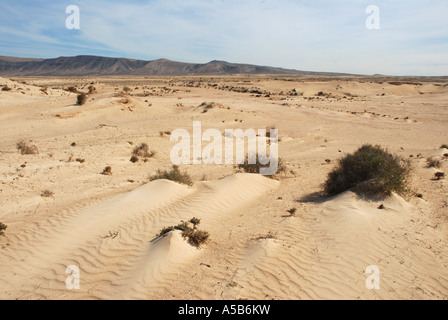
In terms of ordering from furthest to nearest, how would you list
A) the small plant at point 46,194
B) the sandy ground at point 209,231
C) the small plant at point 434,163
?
the small plant at point 434,163 → the small plant at point 46,194 → the sandy ground at point 209,231

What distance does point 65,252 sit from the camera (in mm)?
6043

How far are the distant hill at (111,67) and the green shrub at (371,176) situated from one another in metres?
149

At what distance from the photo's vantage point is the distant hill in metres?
152

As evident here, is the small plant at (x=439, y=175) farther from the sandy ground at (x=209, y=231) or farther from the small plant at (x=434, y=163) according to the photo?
the small plant at (x=434, y=163)

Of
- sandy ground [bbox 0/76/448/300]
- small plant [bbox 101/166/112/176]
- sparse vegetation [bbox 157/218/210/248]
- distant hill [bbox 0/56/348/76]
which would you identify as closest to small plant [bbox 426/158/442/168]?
sandy ground [bbox 0/76/448/300]

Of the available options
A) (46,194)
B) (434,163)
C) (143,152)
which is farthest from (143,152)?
(434,163)

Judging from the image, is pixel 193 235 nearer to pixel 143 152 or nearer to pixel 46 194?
pixel 46 194

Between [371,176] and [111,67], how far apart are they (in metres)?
171

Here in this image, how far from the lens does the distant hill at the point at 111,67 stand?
500 ft

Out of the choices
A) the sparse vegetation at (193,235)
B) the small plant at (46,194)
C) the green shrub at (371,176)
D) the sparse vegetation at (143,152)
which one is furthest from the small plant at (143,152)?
the sparse vegetation at (193,235)

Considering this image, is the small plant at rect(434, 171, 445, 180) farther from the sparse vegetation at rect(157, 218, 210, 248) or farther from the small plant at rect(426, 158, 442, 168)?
the sparse vegetation at rect(157, 218, 210, 248)

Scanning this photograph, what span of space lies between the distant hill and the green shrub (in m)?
149

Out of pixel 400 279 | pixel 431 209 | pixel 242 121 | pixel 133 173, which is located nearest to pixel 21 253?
pixel 133 173
